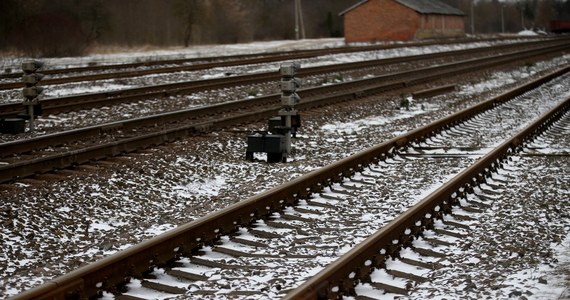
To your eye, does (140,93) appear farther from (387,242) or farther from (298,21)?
(298,21)

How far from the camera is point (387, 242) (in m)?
7.19

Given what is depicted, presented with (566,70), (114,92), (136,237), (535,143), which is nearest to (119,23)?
(566,70)

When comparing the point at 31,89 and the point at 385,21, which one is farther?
the point at 385,21

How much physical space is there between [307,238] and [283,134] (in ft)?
15.1

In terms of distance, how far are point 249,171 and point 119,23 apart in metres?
50.3

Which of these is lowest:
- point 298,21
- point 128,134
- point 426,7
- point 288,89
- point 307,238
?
point 307,238

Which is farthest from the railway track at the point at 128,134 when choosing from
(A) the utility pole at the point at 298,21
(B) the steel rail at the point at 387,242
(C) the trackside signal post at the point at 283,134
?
(A) the utility pole at the point at 298,21

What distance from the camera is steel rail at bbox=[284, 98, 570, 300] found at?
5824 millimetres

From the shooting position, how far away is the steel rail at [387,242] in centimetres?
582

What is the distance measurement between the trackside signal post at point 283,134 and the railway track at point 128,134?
167 cm

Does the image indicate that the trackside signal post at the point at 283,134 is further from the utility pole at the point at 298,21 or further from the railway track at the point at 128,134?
the utility pole at the point at 298,21

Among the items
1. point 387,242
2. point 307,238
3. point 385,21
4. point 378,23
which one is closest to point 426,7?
point 385,21

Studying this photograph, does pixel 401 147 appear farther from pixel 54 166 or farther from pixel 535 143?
pixel 54 166

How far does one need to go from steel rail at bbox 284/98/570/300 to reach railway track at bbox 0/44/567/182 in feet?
15.6
